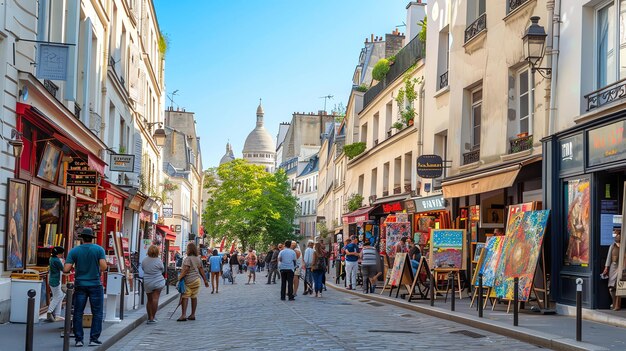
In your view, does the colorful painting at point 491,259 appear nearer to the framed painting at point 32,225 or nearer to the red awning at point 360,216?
the framed painting at point 32,225

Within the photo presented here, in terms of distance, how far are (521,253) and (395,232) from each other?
A: 955 cm

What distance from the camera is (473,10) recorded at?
20.5m

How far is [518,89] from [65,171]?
9.74 meters

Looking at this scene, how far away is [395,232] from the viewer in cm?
2380

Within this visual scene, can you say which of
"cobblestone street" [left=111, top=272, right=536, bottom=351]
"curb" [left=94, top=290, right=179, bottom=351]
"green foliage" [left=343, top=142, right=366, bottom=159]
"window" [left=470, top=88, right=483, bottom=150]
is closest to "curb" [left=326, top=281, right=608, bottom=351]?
"cobblestone street" [left=111, top=272, right=536, bottom=351]

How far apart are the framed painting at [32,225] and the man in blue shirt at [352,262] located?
35.5 feet

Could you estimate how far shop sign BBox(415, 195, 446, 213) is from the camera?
2150 centimetres

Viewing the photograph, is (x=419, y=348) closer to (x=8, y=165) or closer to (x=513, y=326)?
(x=513, y=326)

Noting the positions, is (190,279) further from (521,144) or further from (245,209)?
(245,209)

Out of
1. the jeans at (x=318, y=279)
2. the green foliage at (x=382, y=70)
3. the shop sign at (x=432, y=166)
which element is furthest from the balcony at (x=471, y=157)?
the green foliage at (x=382, y=70)

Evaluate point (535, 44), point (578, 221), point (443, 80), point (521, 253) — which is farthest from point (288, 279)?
point (535, 44)

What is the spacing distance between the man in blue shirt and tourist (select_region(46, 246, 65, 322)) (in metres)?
11.5

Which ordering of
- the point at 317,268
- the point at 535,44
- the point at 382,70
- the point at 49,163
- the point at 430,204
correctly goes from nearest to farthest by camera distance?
the point at 49,163 < the point at 535,44 < the point at 317,268 < the point at 430,204 < the point at 382,70

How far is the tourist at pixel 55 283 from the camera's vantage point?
11.8 metres
